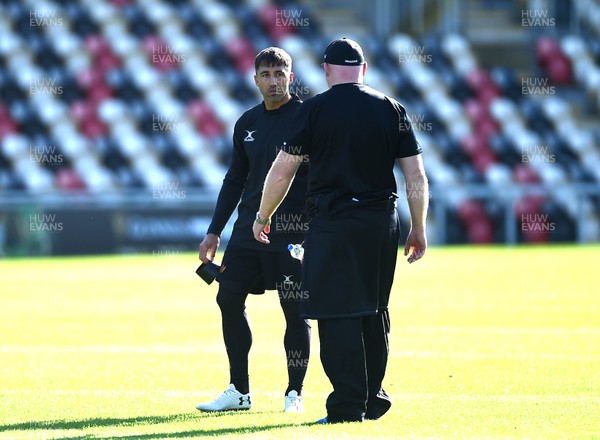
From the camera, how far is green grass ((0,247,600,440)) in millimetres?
7320

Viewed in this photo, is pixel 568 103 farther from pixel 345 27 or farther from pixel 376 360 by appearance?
pixel 376 360

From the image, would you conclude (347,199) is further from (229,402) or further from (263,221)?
(229,402)

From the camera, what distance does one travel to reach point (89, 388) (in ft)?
29.9

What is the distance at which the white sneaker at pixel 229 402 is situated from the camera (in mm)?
8109

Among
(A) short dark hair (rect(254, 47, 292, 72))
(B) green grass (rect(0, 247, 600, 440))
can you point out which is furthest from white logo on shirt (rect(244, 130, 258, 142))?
(B) green grass (rect(0, 247, 600, 440))

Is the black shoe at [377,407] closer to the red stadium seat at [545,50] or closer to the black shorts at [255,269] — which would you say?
the black shorts at [255,269]

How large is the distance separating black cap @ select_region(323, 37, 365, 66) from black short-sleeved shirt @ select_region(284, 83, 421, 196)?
133 millimetres

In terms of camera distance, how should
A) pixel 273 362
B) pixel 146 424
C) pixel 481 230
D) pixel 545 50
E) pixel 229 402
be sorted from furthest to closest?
pixel 545 50 → pixel 481 230 → pixel 273 362 → pixel 229 402 → pixel 146 424

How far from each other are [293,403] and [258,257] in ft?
3.26

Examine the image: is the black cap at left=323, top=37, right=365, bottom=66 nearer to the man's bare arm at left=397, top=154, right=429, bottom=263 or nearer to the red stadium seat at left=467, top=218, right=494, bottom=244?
the man's bare arm at left=397, top=154, right=429, bottom=263

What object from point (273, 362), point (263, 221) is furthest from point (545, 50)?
point (263, 221)

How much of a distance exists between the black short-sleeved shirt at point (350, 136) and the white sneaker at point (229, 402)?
5.23 ft

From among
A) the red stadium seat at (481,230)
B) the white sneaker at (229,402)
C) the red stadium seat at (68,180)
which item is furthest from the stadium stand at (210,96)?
the white sneaker at (229,402)

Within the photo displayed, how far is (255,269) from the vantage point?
839cm
